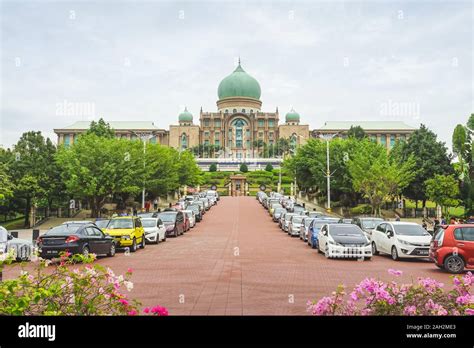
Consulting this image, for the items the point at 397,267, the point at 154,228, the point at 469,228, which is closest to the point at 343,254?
the point at 397,267

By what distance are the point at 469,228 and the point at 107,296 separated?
40.3ft

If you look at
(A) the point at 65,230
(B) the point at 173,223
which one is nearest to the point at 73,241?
(A) the point at 65,230

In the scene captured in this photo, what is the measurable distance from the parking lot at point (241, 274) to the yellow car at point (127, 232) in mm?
532

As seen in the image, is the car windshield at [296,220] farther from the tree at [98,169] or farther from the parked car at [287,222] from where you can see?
the tree at [98,169]

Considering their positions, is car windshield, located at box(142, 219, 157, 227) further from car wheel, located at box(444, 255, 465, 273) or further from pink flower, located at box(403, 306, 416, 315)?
pink flower, located at box(403, 306, 416, 315)

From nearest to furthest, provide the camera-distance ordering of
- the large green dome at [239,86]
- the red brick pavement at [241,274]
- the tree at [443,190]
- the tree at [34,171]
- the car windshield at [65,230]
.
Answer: the red brick pavement at [241,274], the car windshield at [65,230], the tree at [443,190], the tree at [34,171], the large green dome at [239,86]

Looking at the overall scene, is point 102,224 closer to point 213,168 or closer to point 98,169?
point 98,169

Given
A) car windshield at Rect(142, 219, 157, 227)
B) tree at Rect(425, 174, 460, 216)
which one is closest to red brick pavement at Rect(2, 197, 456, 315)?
car windshield at Rect(142, 219, 157, 227)

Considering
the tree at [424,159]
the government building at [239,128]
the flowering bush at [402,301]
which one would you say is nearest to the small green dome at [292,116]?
the government building at [239,128]

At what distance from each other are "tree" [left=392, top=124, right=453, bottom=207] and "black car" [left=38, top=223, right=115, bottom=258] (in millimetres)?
37124

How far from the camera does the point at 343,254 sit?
704 inches

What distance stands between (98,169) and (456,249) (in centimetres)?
2979

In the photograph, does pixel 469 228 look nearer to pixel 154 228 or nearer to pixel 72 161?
pixel 154 228

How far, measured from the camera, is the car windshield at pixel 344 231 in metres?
18.8
